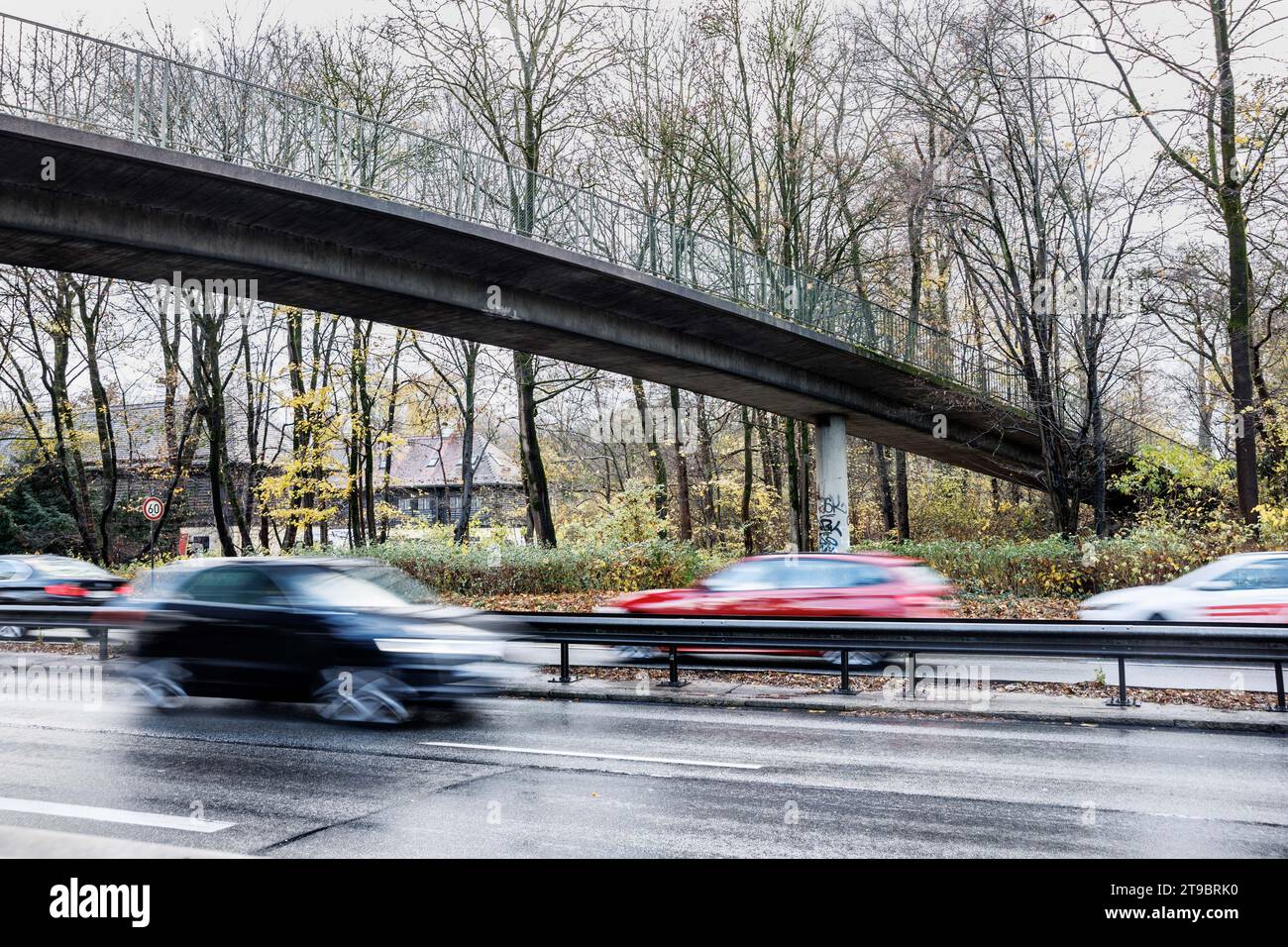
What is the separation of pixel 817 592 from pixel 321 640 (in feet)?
20.0

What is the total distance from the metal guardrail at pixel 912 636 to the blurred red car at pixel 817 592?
333 millimetres

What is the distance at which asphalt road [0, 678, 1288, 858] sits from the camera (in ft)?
17.7

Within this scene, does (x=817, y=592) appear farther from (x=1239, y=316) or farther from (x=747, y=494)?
(x=747, y=494)

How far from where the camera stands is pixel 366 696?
28.7 ft

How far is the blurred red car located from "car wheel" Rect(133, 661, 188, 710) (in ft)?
18.1

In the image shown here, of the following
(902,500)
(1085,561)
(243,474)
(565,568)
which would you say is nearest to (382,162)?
(565,568)

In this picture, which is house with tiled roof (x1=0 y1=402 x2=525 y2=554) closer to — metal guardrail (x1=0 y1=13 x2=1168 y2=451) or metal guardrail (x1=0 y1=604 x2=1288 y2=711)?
metal guardrail (x1=0 y1=13 x2=1168 y2=451)

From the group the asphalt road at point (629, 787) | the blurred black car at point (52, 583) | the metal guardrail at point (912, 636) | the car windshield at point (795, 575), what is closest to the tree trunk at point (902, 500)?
the car windshield at point (795, 575)

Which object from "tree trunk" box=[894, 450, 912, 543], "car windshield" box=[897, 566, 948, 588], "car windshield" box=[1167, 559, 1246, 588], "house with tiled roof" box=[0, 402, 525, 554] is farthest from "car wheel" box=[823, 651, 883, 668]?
"tree trunk" box=[894, 450, 912, 543]

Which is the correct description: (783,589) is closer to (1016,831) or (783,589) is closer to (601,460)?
(1016,831)

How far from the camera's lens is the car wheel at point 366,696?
869 centimetres

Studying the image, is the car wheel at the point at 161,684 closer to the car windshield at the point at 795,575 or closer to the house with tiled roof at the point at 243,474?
the car windshield at the point at 795,575
